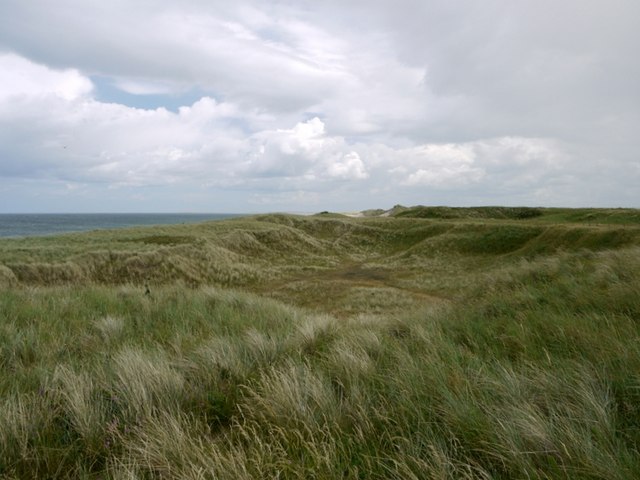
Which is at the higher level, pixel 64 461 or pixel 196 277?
pixel 64 461

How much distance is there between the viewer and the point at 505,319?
5844mm

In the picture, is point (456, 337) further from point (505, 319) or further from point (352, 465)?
point (352, 465)

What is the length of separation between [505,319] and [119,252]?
78.1 ft

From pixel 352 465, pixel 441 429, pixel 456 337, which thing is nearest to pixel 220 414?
pixel 352 465

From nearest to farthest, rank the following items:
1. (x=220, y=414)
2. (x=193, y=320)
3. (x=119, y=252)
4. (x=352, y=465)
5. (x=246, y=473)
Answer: (x=246, y=473) → (x=352, y=465) → (x=220, y=414) → (x=193, y=320) → (x=119, y=252)

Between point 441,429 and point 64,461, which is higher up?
point 441,429

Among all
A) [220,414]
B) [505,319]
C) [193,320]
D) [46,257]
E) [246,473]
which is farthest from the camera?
[46,257]

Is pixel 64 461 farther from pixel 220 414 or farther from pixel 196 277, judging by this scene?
pixel 196 277

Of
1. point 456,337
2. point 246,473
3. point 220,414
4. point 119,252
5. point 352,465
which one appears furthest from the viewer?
point 119,252

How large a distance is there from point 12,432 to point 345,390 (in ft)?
8.25

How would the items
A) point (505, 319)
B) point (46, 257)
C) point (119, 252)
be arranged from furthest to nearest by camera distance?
point (119, 252) < point (46, 257) < point (505, 319)

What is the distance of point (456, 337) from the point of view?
17.1 feet

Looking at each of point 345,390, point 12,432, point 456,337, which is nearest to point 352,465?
point 345,390

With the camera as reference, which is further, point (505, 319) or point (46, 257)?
point (46, 257)
